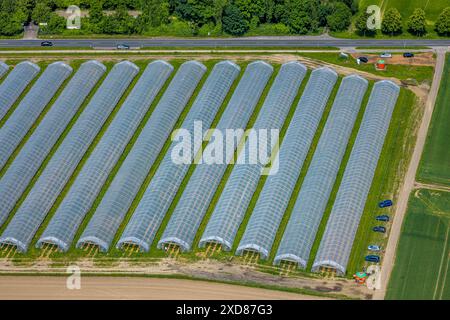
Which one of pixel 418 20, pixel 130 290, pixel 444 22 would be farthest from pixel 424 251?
pixel 444 22

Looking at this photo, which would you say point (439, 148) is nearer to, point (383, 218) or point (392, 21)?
point (383, 218)

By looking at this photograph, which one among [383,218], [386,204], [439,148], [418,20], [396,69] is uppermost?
[418,20]

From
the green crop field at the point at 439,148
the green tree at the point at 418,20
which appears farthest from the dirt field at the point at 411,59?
the green crop field at the point at 439,148

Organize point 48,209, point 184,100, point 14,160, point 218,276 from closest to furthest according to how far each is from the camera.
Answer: point 218,276
point 48,209
point 14,160
point 184,100

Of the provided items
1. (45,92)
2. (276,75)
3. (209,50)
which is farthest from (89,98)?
(276,75)

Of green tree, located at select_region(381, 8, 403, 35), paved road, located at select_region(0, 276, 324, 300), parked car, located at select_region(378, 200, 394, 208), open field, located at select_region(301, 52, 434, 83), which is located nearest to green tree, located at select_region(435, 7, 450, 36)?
green tree, located at select_region(381, 8, 403, 35)

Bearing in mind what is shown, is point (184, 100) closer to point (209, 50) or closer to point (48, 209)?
point (209, 50)
